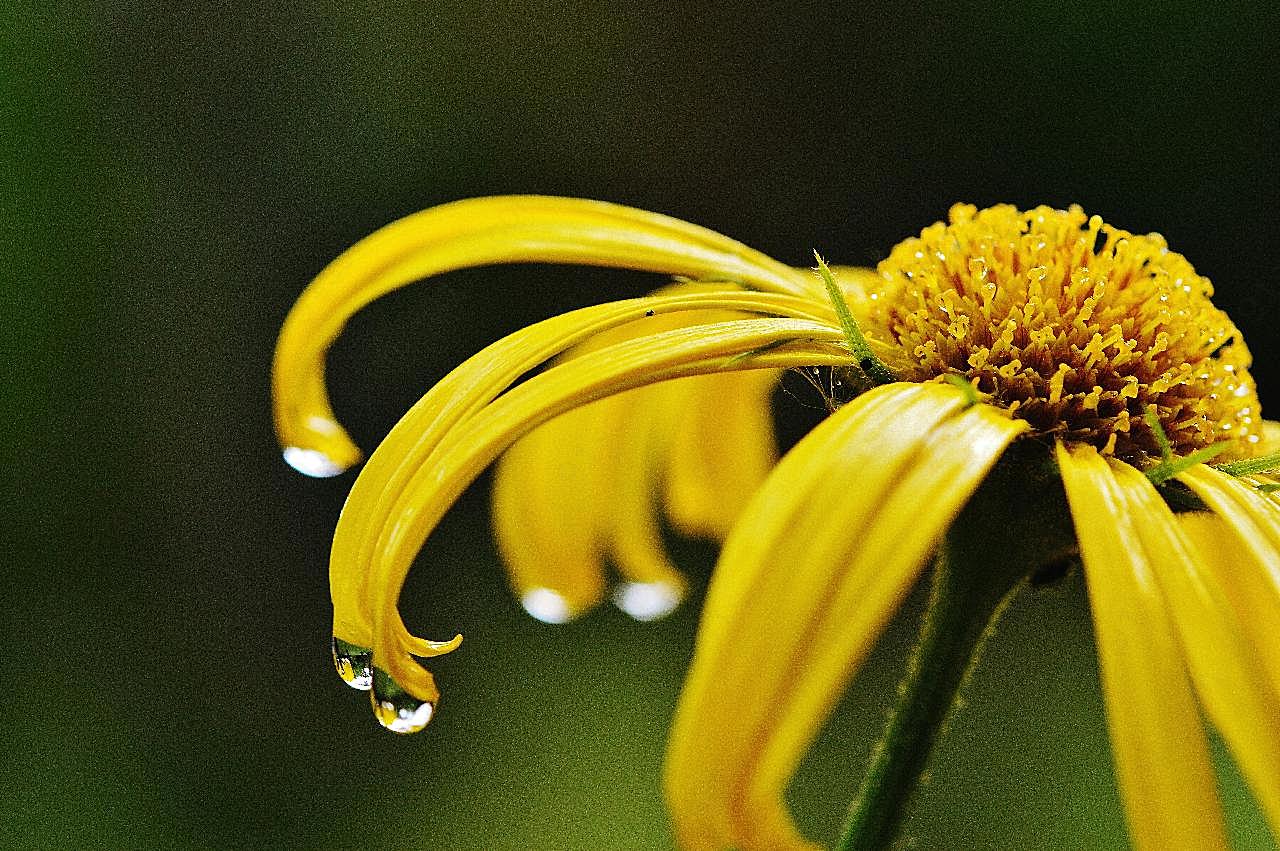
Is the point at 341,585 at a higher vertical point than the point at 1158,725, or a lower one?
higher

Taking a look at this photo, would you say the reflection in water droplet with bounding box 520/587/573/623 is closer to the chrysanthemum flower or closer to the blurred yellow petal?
the chrysanthemum flower

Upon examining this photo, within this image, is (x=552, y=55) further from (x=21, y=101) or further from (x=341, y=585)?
(x=341, y=585)

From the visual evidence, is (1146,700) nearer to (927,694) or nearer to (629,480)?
(927,694)

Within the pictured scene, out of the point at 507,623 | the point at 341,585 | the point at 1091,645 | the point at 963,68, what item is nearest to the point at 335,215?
the point at 507,623

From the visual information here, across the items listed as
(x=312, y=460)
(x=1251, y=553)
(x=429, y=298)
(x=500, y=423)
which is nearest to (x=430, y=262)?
(x=312, y=460)

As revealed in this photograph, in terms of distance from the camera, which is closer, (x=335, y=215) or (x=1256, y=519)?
(x=1256, y=519)
